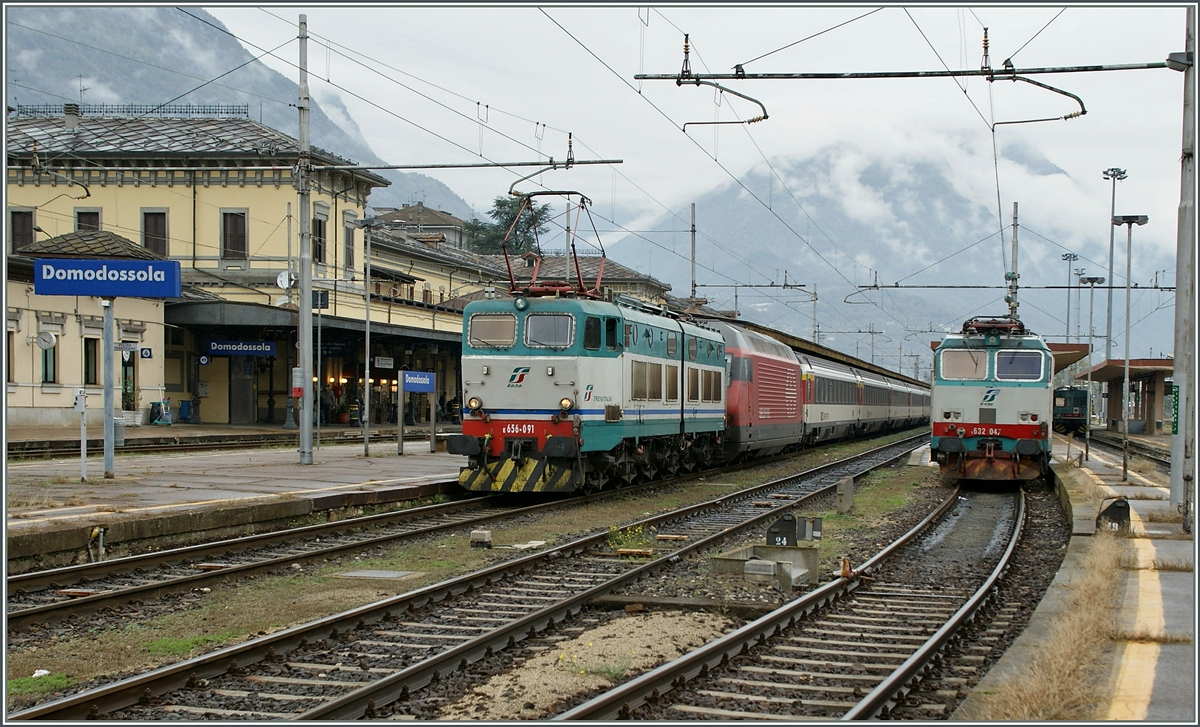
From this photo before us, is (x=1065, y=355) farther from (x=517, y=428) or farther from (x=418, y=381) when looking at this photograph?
(x=517, y=428)

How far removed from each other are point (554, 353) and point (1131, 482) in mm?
13120

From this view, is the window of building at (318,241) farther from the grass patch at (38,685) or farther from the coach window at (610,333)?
the grass patch at (38,685)

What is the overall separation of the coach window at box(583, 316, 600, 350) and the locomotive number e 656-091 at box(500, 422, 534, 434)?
1.63 meters

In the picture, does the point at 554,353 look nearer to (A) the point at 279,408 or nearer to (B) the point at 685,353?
(B) the point at 685,353

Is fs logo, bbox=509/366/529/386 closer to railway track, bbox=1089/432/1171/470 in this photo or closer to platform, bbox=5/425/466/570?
platform, bbox=5/425/466/570

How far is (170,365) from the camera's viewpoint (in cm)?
4053

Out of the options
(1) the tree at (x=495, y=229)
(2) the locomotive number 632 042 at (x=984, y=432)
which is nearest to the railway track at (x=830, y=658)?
(2) the locomotive number 632 042 at (x=984, y=432)

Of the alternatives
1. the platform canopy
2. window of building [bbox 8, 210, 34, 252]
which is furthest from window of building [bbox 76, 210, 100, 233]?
the platform canopy

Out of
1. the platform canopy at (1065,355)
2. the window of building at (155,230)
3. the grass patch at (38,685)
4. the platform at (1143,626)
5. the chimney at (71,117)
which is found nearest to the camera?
the platform at (1143,626)

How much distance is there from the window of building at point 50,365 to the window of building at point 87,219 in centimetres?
1428

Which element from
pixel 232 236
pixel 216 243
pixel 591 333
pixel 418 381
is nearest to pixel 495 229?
pixel 232 236

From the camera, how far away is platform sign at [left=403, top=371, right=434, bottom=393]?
27.9m

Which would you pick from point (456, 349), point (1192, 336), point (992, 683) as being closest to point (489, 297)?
point (1192, 336)

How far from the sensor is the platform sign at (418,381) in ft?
91.4
